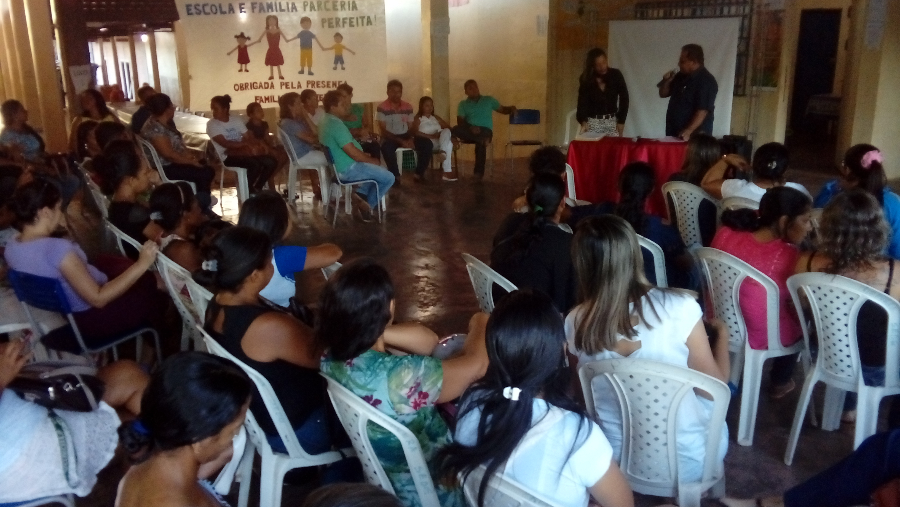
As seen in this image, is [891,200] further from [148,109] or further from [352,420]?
[148,109]

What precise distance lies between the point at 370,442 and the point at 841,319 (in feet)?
5.40

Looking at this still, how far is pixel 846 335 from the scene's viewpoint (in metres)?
2.53

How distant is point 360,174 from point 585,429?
545 centimetres

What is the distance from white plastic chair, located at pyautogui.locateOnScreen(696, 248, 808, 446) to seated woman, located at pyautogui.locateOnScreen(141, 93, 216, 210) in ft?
14.4

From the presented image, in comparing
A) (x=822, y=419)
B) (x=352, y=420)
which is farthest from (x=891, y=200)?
(x=352, y=420)

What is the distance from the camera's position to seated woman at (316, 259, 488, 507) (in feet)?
6.14

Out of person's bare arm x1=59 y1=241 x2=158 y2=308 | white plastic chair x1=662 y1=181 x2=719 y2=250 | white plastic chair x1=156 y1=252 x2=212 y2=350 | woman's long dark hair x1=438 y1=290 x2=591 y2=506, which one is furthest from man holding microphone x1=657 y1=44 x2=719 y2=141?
woman's long dark hair x1=438 y1=290 x2=591 y2=506

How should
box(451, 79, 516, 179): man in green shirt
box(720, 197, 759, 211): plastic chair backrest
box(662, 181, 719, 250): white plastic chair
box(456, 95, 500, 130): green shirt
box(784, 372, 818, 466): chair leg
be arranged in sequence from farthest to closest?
box(456, 95, 500, 130): green shirt, box(451, 79, 516, 179): man in green shirt, box(662, 181, 719, 250): white plastic chair, box(720, 197, 759, 211): plastic chair backrest, box(784, 372, 818, 466): chair leg

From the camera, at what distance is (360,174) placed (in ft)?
22.4

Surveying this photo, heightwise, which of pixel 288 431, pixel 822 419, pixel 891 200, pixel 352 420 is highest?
pixel 891 200

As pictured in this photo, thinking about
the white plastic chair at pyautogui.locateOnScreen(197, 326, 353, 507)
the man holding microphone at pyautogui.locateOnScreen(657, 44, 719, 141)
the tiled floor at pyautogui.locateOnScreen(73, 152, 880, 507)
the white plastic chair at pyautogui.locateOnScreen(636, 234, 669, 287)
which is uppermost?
the man holding microphone at pyautogui.locateOnScreen(657, 44, 719, 141)

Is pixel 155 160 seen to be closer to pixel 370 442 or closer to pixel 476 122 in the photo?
pixel 476 122

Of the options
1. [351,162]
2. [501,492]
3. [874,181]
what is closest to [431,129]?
[351,162]

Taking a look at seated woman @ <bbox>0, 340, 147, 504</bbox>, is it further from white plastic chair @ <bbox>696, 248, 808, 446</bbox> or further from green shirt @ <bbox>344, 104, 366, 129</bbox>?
green shirt @ <bbox>344, 104, 366, 129</bbox>
